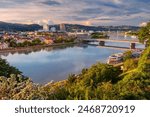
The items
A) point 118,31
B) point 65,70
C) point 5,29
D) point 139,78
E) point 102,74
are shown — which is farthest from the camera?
point 5,29

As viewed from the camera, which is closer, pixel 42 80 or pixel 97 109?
pixel 97 109

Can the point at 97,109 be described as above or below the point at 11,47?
above

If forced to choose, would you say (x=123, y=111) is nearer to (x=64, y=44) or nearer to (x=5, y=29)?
(x=64, y=44)

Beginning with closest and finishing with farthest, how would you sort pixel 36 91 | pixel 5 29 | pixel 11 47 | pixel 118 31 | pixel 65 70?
1. pixel 36 91
2. pixel 65 70
3. pixel 11 47
4. pixel 118 31
5. pixel 5 29

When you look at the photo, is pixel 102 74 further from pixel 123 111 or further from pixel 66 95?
pixel 123 111

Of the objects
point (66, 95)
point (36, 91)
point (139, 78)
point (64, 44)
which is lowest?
point (64, 44)

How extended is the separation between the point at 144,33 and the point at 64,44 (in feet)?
69.9

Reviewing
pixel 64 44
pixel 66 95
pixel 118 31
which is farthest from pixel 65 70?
pixel 118 31

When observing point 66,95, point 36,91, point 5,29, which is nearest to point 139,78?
point 66,95

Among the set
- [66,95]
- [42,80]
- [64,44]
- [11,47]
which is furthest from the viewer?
[64,44]

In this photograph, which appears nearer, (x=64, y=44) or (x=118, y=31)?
(x=64, y=44)

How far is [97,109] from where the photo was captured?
1027mm

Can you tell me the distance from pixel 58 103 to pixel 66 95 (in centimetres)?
104

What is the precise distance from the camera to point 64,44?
34594 millimetres
